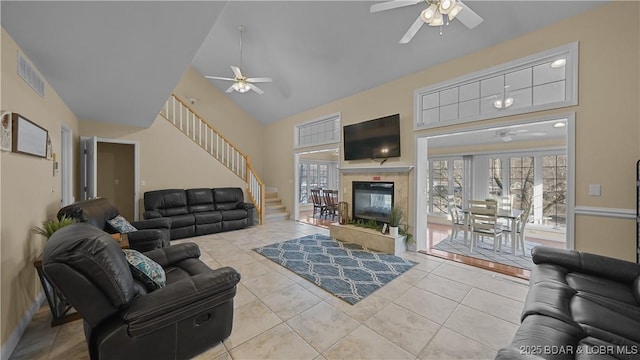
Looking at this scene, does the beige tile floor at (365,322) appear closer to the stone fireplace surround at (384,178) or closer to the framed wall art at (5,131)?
the stone fireplace surround at (384,178)

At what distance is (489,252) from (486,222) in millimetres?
534

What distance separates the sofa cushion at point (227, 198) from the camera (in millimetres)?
6043

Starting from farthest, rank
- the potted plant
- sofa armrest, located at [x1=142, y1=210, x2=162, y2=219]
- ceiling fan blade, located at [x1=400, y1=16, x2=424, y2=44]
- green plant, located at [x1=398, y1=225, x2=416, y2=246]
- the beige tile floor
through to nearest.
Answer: sofa armrest, located at [x1=142, y1=210, x2=162, y2=219]
green plant, located at [x1=398, y1=225, x2=416, y2=246]
the potted plant
ceiling fan blade, located at [x1=400, y1=16, x2=424, y2=44]
the beige tile floor

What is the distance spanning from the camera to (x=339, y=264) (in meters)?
3.61

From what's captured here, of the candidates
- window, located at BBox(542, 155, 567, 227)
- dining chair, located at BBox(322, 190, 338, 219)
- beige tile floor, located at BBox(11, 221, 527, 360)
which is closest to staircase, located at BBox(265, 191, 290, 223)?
dining chair, located at BBox(322, 190, 338, 219)

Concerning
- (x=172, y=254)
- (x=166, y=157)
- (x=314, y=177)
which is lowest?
(x=172, y=254)

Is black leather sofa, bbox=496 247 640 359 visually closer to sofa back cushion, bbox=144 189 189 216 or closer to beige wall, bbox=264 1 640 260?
beige wall, bbox=264 1 640 260

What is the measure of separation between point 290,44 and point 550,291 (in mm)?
5169

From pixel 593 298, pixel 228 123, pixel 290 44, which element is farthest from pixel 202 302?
pixel 228 123

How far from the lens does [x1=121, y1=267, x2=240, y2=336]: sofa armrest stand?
1.46 metres

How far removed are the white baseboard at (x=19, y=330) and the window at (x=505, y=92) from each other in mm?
5237

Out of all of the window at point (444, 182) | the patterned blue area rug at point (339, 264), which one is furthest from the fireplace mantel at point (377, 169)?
the window at point (444, 182)

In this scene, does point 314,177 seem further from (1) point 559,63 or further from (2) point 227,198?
(1) point 559,63

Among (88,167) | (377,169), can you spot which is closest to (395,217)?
(377,169)
